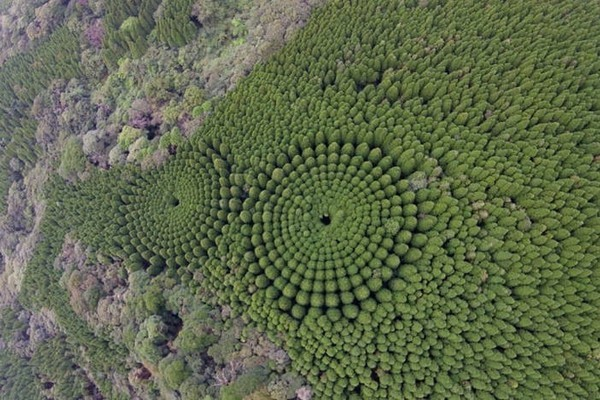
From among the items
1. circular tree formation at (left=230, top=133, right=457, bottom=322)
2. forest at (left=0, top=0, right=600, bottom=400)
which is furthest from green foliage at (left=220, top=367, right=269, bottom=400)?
circular tree formation at (left=230, top=133, right=457, bottom=322)

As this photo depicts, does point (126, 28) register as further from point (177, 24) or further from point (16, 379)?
point (16, 379)

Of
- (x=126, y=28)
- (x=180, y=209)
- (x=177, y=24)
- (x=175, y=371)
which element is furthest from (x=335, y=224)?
(x=126, y=28)

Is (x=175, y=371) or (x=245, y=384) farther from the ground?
(x=175, y=371)

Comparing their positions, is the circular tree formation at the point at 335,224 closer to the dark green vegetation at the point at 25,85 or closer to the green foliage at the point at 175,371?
the green foliage at the point at 175,371

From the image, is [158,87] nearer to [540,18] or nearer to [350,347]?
[350,347]

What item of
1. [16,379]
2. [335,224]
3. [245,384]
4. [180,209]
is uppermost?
[180,209]

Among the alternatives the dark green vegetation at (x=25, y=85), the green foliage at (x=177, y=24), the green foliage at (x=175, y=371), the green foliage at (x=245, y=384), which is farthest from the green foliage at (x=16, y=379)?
the green foliage at (x=177, y=24)
